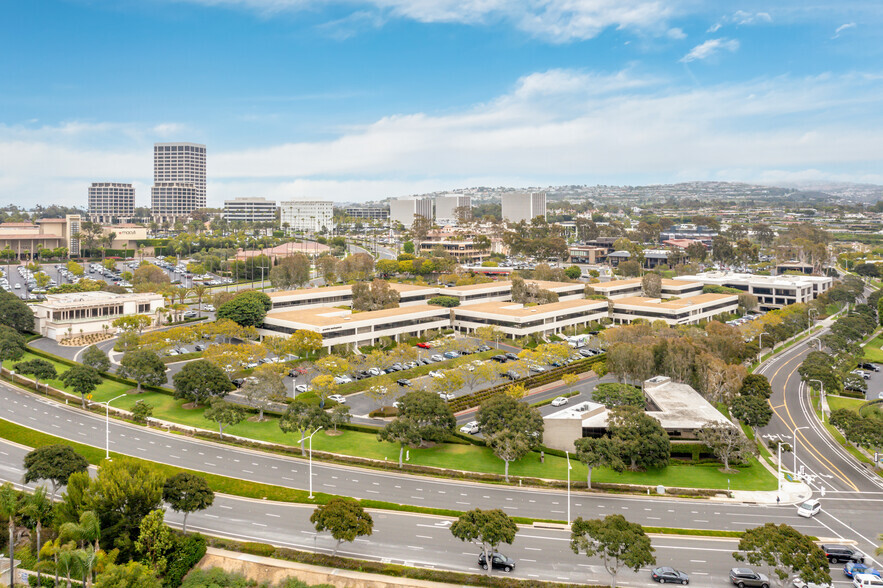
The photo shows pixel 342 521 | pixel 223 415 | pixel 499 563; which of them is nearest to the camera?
pixel 499 563

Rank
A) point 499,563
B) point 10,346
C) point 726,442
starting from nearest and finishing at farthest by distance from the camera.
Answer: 1. point 499,563
2. point 726,442
3. point 10,346

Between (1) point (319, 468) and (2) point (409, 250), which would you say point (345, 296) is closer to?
(1) point (319, 468)

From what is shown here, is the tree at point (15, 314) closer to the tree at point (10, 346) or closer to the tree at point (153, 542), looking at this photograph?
the tree at point (10, 346)

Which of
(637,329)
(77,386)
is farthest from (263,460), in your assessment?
(637,329)

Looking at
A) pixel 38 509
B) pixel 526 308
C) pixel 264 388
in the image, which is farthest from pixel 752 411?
pixel 38 509

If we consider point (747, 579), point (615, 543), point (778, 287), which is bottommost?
point (747, 579)

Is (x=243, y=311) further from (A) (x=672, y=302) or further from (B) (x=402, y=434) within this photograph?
(A) (x=672, y=302)
